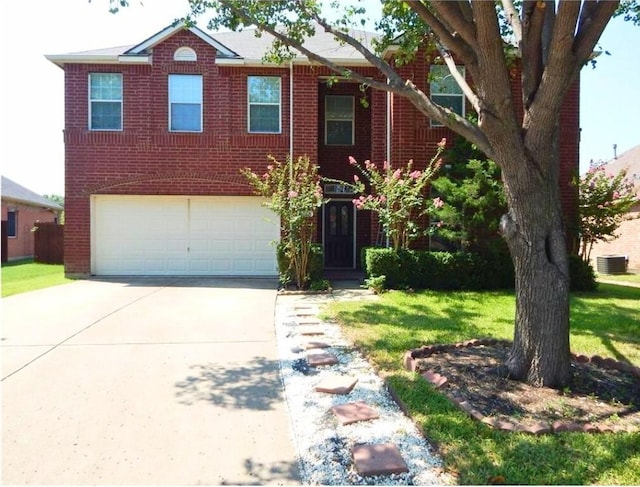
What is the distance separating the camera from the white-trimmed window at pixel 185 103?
12367 mm

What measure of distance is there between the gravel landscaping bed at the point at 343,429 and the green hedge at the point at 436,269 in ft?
15.5

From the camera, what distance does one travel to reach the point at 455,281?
10.2 metres

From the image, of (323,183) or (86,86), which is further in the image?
(323,183)

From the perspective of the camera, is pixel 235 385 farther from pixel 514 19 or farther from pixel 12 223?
pixel 12 223

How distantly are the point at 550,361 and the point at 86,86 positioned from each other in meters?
12.6

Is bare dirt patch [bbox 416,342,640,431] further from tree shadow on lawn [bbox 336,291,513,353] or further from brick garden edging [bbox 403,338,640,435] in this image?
tree shadow on lawn [bbox 336,291,513,353]

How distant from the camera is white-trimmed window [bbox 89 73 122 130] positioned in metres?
12.3

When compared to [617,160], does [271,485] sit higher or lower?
lower

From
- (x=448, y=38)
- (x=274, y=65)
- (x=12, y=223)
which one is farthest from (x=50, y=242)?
(x=448, y=38)

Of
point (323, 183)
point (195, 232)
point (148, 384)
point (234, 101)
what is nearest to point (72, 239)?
point (195, 232)

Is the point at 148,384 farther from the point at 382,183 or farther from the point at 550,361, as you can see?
the point at 382,183

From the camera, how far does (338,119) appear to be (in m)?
14.3

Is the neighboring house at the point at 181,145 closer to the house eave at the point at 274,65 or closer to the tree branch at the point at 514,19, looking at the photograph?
the house eave at the point at 274,65

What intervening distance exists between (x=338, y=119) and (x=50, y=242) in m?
12.7
